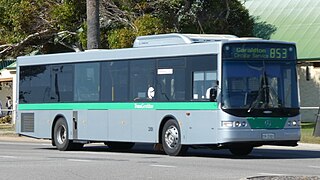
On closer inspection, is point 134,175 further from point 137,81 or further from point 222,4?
point 222,4

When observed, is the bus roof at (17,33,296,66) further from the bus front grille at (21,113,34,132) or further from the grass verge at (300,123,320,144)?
the grass verge at (300,123,320,144)

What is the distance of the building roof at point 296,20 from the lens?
48284mm

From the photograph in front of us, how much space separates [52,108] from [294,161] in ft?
31.0

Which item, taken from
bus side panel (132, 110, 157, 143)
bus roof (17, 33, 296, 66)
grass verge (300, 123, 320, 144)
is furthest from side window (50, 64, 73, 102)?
grass verge (300, 123, 320, 144)

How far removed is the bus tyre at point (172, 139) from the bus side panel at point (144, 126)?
40cm

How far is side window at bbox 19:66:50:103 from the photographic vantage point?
1187 inches

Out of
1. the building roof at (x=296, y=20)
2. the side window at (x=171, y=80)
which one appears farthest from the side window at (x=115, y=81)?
the building roof at (x=296, y=20)

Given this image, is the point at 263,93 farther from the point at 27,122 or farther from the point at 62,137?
the point at 27,122

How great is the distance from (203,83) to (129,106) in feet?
10.5

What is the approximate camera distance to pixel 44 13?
146 ft

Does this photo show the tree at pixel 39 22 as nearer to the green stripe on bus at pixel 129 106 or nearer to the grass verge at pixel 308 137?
the grass verge at pixel 308 137

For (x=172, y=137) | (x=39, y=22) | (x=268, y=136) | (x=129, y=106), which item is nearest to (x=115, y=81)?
(x=129, y=106)

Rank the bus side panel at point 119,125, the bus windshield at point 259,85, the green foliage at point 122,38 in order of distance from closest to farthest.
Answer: the bus windshield at point 259,85 < the bus side panel at point 119,125 < the green foliage at point 122,38

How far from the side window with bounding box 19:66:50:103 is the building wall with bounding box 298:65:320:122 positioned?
797 inches
